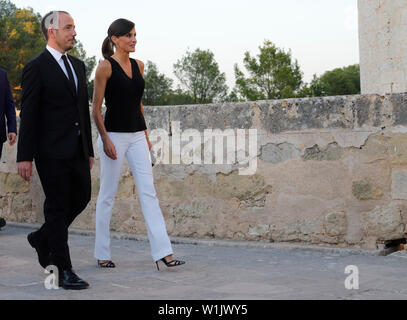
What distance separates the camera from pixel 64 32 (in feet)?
11.8

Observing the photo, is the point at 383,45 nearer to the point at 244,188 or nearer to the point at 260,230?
the point at 244,188

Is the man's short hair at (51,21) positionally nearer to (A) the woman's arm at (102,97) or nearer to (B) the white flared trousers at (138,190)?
(A) the woman's arm at (102,97)

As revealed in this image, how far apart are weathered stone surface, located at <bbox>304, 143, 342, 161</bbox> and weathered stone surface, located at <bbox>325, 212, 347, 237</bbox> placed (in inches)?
17.7

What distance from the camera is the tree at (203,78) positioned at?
60.6 m

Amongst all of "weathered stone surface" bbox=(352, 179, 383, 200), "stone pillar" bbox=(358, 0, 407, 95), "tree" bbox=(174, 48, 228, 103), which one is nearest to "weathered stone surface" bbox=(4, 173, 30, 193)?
"weathered stone surface" bbox=(352, 179, 383, 200)

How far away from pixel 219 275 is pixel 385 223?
1520 mm

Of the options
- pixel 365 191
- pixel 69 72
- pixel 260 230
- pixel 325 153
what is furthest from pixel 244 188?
pixel 69 72

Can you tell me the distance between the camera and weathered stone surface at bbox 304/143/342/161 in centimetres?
471

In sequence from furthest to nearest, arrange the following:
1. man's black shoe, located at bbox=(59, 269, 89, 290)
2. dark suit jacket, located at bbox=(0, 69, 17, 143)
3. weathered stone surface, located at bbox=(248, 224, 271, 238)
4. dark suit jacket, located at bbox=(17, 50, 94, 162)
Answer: weathered stone surface, located at bbox=(248, 224, 271, 238), dark suit jacket, located at bbox=(0, 69, 17, 143), dark suit jacket, located at bbox=(17, 50, 94, 162), man's black shoe, located at bbox=(59, 269, 89, 290)

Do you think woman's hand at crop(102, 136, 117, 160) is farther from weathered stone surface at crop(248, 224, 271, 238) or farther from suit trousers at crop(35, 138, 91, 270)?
weathered stone surface at crop(248, 224, 271, 238)

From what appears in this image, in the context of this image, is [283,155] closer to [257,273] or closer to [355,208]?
[355,208]

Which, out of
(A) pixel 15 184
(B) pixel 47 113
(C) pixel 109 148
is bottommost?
(A) pixel 15 184

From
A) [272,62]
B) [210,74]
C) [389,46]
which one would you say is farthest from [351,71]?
[389,46]

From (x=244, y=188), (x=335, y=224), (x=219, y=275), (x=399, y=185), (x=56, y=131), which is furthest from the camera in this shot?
(x=244, y=188)
